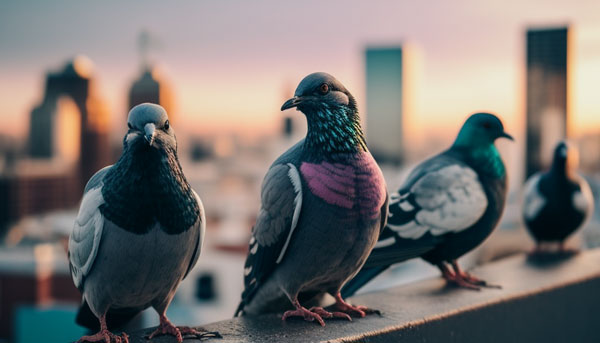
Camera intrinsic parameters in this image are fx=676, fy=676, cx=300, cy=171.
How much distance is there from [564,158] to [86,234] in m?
3.41

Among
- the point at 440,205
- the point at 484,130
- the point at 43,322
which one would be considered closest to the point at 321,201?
the point at 440,205

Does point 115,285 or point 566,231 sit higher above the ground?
point 115,285

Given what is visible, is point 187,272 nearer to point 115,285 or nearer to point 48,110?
point 115,285

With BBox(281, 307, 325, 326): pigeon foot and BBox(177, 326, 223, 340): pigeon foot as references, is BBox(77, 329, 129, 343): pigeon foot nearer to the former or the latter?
BBox(177, 326, 223, 340): pigeon foot

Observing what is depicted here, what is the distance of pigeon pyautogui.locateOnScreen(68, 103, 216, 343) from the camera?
2.33 metres

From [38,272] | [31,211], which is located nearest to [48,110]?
[31,211]

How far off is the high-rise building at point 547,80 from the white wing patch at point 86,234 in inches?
2420

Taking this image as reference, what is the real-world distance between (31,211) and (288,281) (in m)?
73.1

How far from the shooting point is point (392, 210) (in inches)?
137

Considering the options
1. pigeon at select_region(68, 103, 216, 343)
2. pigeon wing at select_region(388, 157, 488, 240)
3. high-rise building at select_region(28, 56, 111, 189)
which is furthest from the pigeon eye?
high-rise building at select_region(28, 56, 111, 189)

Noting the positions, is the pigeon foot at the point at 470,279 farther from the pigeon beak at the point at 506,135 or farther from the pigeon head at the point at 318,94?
the pigeon head at the point at 318,94

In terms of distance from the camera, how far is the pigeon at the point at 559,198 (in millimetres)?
4613

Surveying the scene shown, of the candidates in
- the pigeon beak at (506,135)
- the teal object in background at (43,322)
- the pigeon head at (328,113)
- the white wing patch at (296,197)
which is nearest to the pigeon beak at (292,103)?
the pigeon head at (328,113)

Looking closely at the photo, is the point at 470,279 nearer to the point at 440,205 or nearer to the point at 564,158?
the point at 440,205
